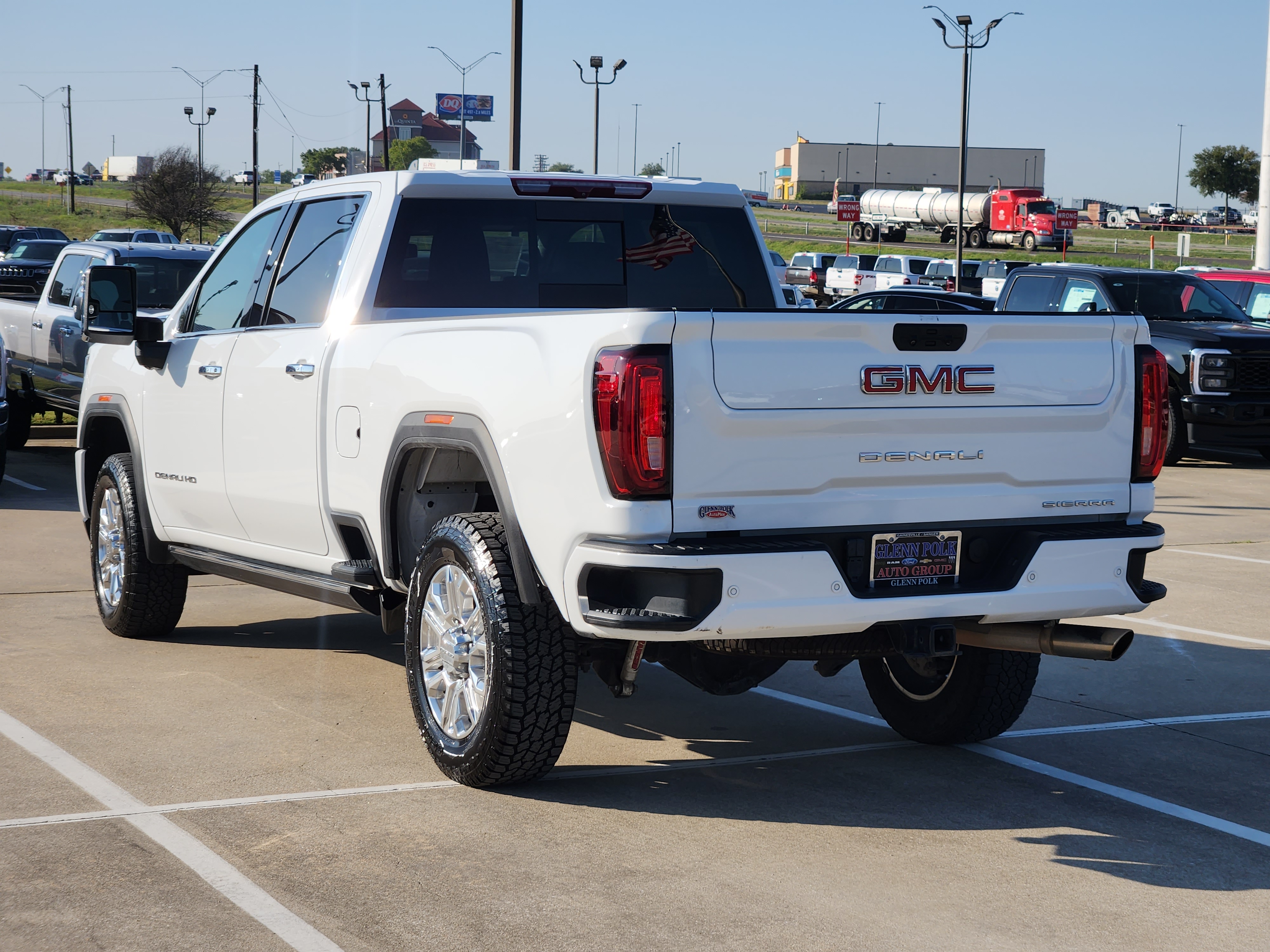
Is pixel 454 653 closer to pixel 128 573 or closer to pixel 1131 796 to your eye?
pixel 1131 796

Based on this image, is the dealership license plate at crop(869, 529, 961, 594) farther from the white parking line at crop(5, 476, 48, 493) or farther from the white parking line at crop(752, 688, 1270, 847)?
the white parking line at crop(5, 476, 48, 493)

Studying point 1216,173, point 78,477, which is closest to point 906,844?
point 78,477

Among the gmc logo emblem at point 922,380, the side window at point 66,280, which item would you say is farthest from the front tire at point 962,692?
the side window at point 66,280

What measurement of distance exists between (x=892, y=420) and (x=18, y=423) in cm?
1332

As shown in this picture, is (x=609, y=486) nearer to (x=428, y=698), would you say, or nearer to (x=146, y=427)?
(x=428, y=698)

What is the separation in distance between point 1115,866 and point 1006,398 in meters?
1.49

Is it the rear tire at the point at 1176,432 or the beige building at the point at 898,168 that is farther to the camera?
the beige building at the point at 898,168

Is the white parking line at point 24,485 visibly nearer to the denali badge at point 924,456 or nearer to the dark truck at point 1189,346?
the dark truck at point 1189,346

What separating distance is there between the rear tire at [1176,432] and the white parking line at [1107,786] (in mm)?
10669

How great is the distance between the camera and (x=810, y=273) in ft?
160

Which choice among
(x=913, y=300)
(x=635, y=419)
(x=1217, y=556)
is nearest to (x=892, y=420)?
(x=635, y=419)

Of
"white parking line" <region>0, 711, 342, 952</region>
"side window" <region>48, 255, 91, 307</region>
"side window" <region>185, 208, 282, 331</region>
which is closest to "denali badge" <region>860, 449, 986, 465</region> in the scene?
"white parking line" <region>0, 711, 342, 952</region>

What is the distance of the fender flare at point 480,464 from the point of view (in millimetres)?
4898

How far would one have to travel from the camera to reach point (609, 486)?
445 centimetres
